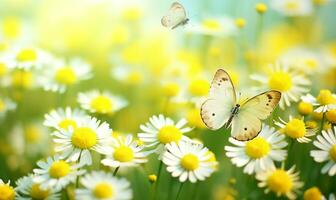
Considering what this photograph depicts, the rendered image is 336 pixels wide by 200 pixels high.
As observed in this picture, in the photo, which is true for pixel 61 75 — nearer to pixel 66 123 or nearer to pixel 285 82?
pixel 66 123

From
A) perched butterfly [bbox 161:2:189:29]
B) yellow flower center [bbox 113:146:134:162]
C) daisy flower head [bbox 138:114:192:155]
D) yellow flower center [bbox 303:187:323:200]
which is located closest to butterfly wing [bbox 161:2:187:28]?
perched butterfly [bbox 161:2:189:29]

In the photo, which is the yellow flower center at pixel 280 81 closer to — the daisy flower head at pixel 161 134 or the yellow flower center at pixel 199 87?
the yellow flower center at pixel 199 87

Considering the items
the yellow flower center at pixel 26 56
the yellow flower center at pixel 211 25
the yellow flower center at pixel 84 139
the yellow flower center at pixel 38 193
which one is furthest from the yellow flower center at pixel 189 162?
the yellow flower center at pixel 211 25

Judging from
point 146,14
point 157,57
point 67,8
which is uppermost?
point 67,8

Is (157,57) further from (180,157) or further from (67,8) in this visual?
(180,157)

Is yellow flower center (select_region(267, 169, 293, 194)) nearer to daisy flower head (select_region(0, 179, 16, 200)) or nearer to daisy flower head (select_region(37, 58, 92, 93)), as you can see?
daisy flower head (select_region(0, 179, 16, 200))

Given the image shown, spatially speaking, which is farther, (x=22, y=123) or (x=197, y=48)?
(x=197, y=48)

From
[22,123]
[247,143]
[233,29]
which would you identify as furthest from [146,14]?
[247,143]
